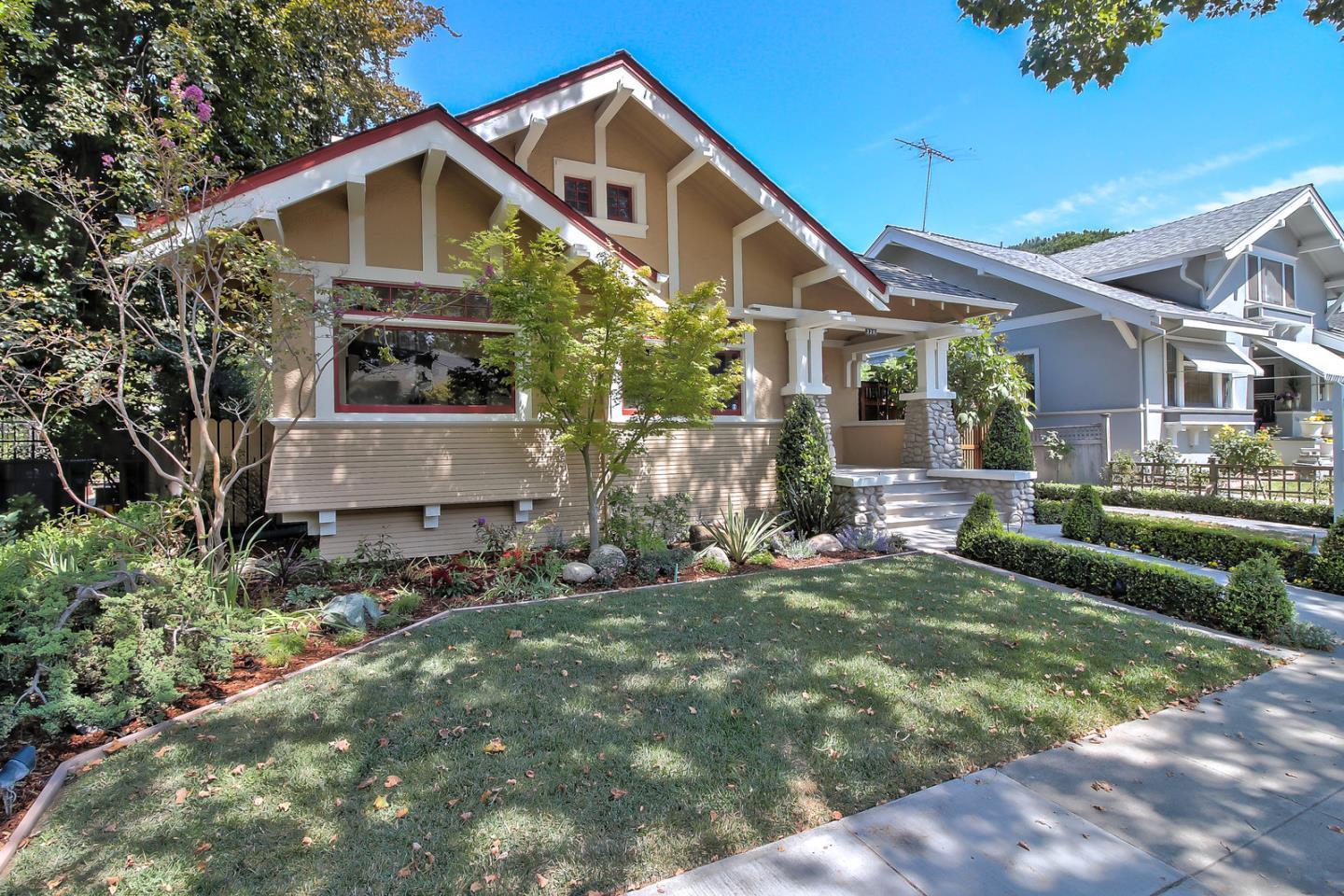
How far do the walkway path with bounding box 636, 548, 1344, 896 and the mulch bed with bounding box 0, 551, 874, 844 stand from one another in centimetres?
320

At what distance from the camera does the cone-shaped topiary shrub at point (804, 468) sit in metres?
9.29

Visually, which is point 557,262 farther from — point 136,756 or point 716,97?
point 716,97

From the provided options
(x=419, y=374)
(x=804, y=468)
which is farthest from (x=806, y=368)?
(x=419, y=374)

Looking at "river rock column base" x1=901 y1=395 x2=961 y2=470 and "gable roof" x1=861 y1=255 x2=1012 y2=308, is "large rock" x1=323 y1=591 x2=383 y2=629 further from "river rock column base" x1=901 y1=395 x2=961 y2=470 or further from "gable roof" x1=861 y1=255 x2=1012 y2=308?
"river rock column base" x1=901 y1=395 x2=961 y2=470

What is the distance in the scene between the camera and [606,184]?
9.21m

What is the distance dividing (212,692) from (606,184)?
25.9 ft

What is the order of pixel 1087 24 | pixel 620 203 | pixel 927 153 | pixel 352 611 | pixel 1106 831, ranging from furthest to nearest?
pixel 927 153 < pixel 620 203 < pixel 1087 24 < pixel 352 611 < pixel 1106 831

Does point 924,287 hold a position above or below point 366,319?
above

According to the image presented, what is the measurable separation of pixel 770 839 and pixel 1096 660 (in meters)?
3.41

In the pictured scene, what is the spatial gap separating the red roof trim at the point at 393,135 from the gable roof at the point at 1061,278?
525 inches

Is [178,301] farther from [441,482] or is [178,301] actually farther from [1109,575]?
[1109,575]

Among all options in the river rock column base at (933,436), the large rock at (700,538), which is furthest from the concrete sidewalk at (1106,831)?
the river rock column base at (933,436)

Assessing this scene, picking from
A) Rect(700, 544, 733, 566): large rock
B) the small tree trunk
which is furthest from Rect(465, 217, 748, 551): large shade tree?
Rect(700, 544, 733, 566): large rock

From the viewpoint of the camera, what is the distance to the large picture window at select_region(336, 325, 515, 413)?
731 cm
